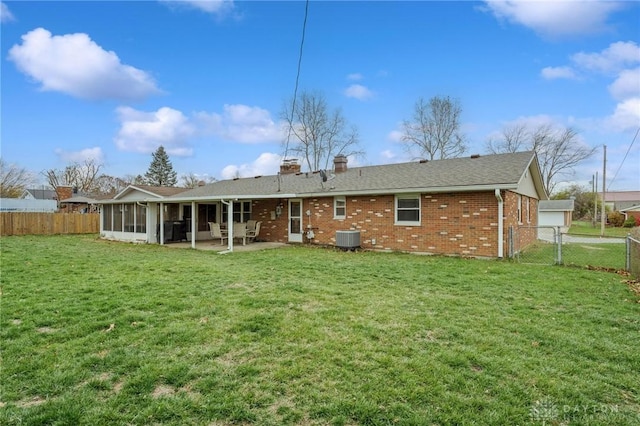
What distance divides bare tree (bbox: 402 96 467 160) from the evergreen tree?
1426 inches

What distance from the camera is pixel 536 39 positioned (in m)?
12.5

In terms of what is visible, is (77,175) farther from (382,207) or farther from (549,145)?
(549,145)

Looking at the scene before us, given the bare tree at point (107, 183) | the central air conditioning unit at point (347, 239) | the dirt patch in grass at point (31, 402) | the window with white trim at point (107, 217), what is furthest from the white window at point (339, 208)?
the bare tree at point (107, 183)

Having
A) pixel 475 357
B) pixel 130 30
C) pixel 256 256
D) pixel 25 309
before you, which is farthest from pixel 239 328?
pixel 130 30

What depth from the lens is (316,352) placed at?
3574 mm

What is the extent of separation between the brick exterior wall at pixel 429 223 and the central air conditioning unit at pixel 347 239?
39 centimetres

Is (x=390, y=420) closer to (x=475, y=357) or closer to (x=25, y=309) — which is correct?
(x=475, y=357)

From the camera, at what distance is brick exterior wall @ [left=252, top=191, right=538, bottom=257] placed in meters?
10.7

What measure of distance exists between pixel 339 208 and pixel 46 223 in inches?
727

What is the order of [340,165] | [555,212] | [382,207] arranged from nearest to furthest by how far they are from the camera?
[382,207], [340,165], [555,212]

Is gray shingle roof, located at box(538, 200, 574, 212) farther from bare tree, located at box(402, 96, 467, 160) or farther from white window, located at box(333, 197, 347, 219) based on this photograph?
white window, located at box(333, 197, 347, 219)

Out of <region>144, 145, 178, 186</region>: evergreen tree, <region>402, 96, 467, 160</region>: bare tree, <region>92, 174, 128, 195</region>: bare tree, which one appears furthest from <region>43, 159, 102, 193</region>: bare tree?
<region>402, 96, 467, 160</region>: bare tree

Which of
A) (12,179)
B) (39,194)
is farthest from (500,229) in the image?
(39,194)

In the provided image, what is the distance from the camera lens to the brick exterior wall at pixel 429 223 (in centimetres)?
1070
